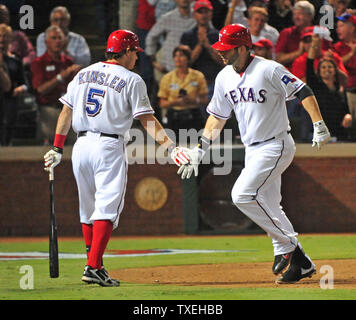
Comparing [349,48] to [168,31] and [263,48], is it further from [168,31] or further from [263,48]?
[168,31]

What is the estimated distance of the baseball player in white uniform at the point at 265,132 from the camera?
20.0 ft

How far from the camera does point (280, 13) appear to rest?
1214cm

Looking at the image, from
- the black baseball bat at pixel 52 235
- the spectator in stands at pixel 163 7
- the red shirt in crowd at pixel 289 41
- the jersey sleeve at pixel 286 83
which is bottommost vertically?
the black baseball bat at pixel 52 235

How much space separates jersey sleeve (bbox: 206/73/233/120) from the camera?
6406mm

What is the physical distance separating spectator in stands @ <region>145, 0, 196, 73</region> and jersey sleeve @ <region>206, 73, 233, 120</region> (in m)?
5.40

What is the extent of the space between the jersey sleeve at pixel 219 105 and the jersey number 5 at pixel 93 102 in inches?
38.4

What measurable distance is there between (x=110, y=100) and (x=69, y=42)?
6087 millimetres

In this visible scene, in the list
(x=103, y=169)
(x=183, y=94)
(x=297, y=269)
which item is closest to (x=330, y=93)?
(x=183, y=94)

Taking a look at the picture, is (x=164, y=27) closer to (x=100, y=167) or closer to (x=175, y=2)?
(x=175, y=2)

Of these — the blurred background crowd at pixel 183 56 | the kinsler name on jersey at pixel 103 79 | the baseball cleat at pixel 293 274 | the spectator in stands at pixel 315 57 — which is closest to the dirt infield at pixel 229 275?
the baseball cleat at pixel 293 274

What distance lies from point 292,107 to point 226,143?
1148 millimetres

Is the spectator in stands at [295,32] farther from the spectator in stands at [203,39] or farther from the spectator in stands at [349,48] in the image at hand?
the spectator in stands at [203,39]

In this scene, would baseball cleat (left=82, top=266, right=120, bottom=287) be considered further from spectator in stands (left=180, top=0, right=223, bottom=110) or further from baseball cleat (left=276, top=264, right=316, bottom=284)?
spectator in stands (left=180, top=0, right=223, bottom=110)

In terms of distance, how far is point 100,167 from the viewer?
600 centimetres
